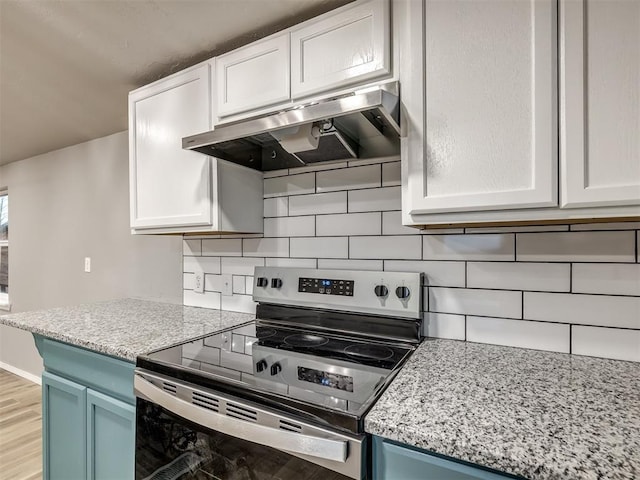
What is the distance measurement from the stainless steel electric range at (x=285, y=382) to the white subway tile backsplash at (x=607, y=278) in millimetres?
490

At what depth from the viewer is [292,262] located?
5.27 feet

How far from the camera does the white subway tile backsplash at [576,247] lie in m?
1.04

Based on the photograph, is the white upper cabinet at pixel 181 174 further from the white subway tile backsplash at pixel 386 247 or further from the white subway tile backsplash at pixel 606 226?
the white subway tile backsplash at pixel 606 226

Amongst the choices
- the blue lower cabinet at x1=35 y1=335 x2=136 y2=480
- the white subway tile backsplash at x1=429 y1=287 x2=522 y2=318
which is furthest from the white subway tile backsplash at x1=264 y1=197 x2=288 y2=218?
the blue lower cabinet at x1=35 y1=335 x2=136 y2=480

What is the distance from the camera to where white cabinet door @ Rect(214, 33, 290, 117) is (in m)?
1.25

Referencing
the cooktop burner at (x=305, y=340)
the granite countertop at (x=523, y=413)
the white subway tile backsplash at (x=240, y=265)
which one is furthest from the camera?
the white subway tile backsplash at (x=240, y=265)

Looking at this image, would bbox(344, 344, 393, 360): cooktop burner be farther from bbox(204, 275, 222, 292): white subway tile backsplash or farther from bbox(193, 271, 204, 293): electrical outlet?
bbox(193, 271, 204, 293): electrical outlet

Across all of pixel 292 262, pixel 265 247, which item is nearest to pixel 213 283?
pixel 265 247

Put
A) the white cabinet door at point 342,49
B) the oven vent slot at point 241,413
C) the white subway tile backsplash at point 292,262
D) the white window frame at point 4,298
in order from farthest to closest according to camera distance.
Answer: the white window frame at point 4,298
the white subway tile backsplash at point 292,262
the white cabinet door at point 342,49
the oven vent slot at point 241,413

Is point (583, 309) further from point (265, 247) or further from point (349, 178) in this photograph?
point (265, 247)

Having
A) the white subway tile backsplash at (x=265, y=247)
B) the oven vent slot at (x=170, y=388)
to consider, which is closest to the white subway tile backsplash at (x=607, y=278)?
the white subway tile backsplash at (x=265, y=247)

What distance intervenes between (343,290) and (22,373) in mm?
3612

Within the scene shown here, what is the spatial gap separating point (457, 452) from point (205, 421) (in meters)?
0.65

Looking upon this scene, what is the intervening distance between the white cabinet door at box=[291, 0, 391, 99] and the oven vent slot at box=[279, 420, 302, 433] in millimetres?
1008
